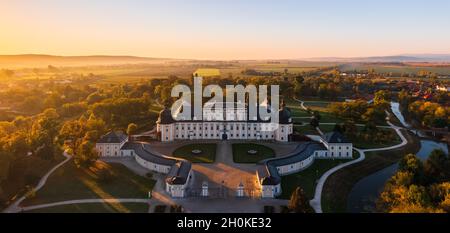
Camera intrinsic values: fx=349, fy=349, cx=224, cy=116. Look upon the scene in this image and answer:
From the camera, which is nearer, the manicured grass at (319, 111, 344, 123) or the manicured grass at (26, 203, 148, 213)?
the manicured grass at (26, 203, 148, 213)

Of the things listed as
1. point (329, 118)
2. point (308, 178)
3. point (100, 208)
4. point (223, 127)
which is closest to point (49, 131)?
point (100, 208)

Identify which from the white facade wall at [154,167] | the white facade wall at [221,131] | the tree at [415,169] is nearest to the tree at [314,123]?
A: the white facade wall at [221,131]

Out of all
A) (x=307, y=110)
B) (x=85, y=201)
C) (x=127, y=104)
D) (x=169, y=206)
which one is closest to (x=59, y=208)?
(x=85, y=201)

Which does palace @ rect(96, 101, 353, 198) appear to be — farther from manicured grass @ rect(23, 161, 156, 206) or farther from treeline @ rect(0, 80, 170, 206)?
treeline @ rect(0, 80, 170, 206)

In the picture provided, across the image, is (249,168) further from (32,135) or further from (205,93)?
(205,93)

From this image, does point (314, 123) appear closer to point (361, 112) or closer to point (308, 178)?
point (361, 112)

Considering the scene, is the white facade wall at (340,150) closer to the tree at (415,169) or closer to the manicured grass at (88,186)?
the tree at (415,169)

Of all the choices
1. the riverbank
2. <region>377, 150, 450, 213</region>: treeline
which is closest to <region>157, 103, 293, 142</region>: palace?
the riverbank
